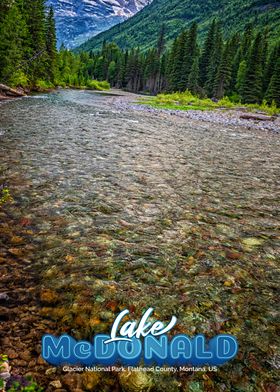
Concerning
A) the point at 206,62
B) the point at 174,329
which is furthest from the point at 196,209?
the point at 206,62

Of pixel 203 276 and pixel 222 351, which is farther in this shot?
pixel 203 276

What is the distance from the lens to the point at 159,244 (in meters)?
5.01

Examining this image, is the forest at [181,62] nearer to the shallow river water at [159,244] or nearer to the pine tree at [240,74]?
the pine tree at [240,74]

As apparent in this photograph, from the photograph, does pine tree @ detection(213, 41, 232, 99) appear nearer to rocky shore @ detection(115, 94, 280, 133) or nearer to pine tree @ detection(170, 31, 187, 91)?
pine tree @ detection(170, 31, 187, 91)

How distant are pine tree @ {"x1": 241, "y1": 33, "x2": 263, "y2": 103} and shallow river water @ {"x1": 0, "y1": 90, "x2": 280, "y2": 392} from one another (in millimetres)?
62166

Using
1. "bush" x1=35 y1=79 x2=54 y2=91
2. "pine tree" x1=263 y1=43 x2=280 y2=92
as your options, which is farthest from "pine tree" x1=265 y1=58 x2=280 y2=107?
"bush" x1=35 y1=79 x2=54 y2=91

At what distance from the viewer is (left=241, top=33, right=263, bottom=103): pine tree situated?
64.8 m

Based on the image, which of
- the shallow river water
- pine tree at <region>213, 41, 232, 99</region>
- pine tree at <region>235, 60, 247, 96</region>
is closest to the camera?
the shallow river water

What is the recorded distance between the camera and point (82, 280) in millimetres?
3918

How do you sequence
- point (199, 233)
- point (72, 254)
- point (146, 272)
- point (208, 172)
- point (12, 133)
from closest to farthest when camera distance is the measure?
point (146, 272)
point (72, 254)
point (199, 233)
point (208, 172)
point (12, 133)

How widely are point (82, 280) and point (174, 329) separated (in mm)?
1349

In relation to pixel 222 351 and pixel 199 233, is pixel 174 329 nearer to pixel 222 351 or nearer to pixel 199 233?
pixel 222 351

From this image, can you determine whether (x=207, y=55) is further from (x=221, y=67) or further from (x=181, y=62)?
(x=221, y=67)

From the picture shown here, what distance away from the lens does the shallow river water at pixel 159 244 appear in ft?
10.7
